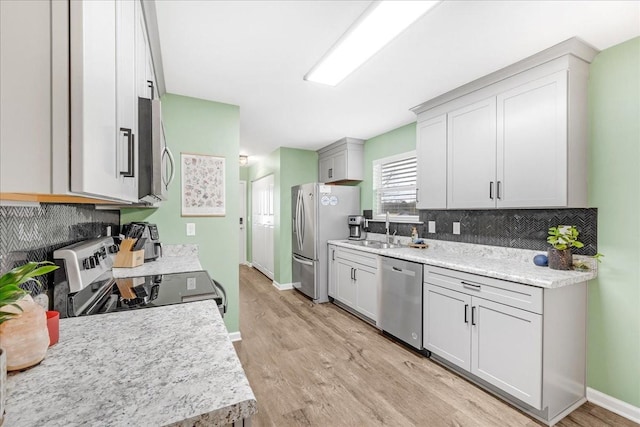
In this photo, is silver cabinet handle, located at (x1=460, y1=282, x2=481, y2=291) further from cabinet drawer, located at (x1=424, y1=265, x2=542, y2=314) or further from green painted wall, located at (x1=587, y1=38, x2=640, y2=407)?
green painted wall, located at (x1=587, y1=38, x2=640, y2=407)

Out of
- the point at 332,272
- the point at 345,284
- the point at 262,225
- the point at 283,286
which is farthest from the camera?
the point at 262,225

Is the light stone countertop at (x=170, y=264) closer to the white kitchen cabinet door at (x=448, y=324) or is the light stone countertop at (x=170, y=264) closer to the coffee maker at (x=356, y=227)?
the white kitchen cabinet door at (x=448, y=324)

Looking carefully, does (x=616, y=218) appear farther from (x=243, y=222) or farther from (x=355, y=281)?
(x=243, y=222)

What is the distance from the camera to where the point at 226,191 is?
2.95 m

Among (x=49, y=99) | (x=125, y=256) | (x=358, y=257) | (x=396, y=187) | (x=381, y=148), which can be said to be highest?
(x=381, y=148)

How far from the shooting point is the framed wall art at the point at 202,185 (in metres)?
2.77

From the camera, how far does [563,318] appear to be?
187 centimetres

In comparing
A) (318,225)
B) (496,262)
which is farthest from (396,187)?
(496,262)

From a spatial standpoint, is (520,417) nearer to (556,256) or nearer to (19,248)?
(556,256)

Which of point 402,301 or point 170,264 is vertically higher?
point 170,264

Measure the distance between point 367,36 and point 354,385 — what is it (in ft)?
8.06

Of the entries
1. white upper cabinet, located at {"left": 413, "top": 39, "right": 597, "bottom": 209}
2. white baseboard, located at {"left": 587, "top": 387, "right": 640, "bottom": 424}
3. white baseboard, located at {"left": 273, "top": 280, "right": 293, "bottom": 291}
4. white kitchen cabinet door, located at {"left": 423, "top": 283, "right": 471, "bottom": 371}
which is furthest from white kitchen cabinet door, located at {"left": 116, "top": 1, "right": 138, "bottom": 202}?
white baseboard, located at {"left": 273, "top": 280, "right": 293, "bottom": 291}

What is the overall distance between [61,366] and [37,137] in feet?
1.97

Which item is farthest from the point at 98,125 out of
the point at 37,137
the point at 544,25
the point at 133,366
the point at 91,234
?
the point at 544,25
